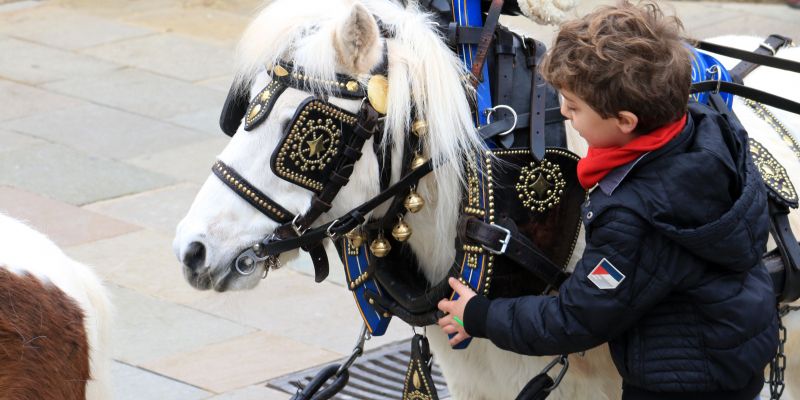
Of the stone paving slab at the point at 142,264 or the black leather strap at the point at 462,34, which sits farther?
the stone paving slab at the point at 142,264

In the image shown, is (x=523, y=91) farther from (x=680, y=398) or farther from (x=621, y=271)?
(x=680, y=398)

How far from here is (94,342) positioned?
2.50m

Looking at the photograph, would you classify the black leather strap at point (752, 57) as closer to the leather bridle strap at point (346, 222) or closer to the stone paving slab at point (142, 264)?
the leather bridle strap at point (346, 222)

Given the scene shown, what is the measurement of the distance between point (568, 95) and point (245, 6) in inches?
311

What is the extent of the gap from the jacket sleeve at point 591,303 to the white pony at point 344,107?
0.28 meters

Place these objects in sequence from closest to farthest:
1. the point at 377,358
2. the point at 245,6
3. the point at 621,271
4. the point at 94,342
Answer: the point at 621,271
the point at 94,342
the point at 377,358
the point at 245,6

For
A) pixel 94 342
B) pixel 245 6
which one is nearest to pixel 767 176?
pixel 94 342

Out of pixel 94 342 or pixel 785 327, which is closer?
pixel 94 342

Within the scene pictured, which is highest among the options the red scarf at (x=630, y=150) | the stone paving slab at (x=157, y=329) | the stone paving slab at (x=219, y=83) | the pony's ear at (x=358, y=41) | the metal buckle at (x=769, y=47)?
the pony's ear at (x=358, y=41)

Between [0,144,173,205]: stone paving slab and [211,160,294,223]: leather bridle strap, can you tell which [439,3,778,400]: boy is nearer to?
[211,160,294,223]: leather bridle strap

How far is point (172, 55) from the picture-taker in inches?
326

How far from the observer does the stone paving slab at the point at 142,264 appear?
480 cm

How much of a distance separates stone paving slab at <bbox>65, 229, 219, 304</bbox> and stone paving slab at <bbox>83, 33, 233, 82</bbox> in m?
2.72

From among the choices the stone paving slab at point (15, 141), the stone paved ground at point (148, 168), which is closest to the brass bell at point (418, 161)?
the stone paved ground at point (148, 168)
